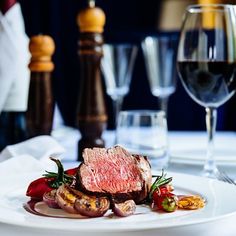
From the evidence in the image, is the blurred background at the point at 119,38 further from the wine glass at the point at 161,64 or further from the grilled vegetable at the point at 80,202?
the grilled vegetable at the point at 80,202

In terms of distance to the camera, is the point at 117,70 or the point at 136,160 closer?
the point at 136,160

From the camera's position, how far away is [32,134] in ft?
4.10

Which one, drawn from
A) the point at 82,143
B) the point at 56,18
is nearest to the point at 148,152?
the point at 82,143

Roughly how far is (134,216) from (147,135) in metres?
0.43

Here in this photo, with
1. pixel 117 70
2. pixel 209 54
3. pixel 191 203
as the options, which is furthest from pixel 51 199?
pixel 117 70

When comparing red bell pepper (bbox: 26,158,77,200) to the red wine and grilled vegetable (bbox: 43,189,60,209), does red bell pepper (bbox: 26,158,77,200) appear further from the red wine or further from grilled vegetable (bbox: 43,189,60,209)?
the red wine

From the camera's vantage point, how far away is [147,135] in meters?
1.09

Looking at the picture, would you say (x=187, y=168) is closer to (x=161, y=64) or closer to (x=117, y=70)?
(x=117, y=70)

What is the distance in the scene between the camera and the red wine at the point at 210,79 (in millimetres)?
1113

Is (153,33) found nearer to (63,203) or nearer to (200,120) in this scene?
(200,120)

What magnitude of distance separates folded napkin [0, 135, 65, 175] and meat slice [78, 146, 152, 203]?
0.19m

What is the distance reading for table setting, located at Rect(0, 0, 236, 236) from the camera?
62 cm

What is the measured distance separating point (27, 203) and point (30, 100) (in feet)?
1.71

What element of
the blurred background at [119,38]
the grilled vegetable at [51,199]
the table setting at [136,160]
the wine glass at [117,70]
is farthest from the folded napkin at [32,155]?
the blurred background at [119,38]
